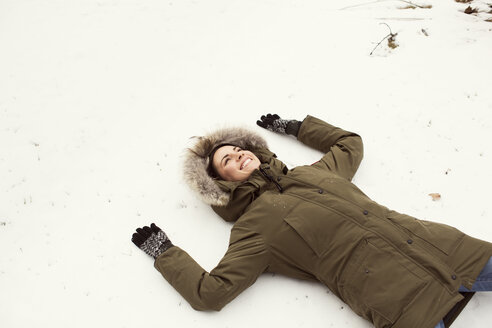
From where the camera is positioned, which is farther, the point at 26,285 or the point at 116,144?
the point at 116,144

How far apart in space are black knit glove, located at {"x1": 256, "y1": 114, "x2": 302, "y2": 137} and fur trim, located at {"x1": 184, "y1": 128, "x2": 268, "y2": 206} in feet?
2.52

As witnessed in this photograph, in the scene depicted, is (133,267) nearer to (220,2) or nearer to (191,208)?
(191,208)

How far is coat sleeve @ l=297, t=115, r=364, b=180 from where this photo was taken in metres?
4.84

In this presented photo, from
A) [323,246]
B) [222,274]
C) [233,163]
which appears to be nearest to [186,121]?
[233,163]

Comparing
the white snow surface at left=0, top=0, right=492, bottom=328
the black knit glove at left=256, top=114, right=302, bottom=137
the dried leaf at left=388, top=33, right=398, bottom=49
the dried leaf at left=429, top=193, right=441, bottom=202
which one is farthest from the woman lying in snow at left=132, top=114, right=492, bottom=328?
the dried leaf at left=388, top=33, right=398, bottom=49

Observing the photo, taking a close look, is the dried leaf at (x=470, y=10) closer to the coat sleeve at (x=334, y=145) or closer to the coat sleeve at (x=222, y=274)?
the coat sleeve at (x=334, y=145)

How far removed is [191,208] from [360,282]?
7.94 feet

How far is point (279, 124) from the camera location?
577 centimetres

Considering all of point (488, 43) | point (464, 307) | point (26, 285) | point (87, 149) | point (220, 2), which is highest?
point (220, 2)

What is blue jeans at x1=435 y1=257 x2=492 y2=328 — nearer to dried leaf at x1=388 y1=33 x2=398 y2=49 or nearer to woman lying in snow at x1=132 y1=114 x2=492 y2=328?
woman lying in snow at x1=132 y1=114 x2=492 y2=328

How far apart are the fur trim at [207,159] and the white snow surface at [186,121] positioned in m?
0.32

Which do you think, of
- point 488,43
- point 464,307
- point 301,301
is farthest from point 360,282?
point 488,43

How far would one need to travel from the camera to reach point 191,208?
5.11 m

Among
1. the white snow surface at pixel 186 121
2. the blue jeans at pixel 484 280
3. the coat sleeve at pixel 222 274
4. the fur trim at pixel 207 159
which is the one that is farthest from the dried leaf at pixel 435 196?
the coat sleeve at pixel 222 274
